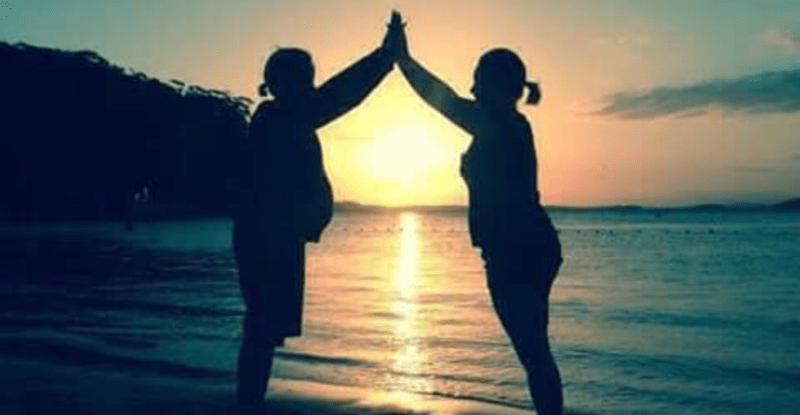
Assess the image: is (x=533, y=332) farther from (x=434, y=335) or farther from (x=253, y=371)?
(x=434, y=335)

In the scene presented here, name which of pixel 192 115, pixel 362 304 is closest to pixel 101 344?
pixel 362 304

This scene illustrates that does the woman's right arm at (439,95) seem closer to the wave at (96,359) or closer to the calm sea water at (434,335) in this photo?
the calm sea water at (434,335)

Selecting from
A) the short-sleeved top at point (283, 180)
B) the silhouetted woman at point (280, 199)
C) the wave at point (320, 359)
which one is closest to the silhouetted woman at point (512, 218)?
the silhouetted woman at point (280, 199)

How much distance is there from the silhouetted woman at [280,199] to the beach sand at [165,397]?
167 cm

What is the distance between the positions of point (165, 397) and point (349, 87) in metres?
3.68

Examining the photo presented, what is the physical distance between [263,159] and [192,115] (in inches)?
3570

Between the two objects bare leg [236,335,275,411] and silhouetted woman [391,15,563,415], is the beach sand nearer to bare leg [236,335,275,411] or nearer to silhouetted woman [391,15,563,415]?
bare leg [236,335,275,411]

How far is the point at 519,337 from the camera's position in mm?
5758

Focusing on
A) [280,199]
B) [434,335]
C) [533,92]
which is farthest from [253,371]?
[434,335]

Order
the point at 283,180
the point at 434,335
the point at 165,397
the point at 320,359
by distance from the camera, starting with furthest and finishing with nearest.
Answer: the point at 434,335 → the point at 320,359 → the point at 165,397 → the point at 283,180

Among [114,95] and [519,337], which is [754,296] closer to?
[519,337]

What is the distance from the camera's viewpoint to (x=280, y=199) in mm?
5926

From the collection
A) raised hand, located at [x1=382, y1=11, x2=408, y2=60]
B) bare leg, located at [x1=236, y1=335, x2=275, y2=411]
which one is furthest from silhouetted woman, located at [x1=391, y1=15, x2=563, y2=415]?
bare leg, located at [x1=236, y1=335, x2=275, y2=411]

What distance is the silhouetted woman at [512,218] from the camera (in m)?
5.74
